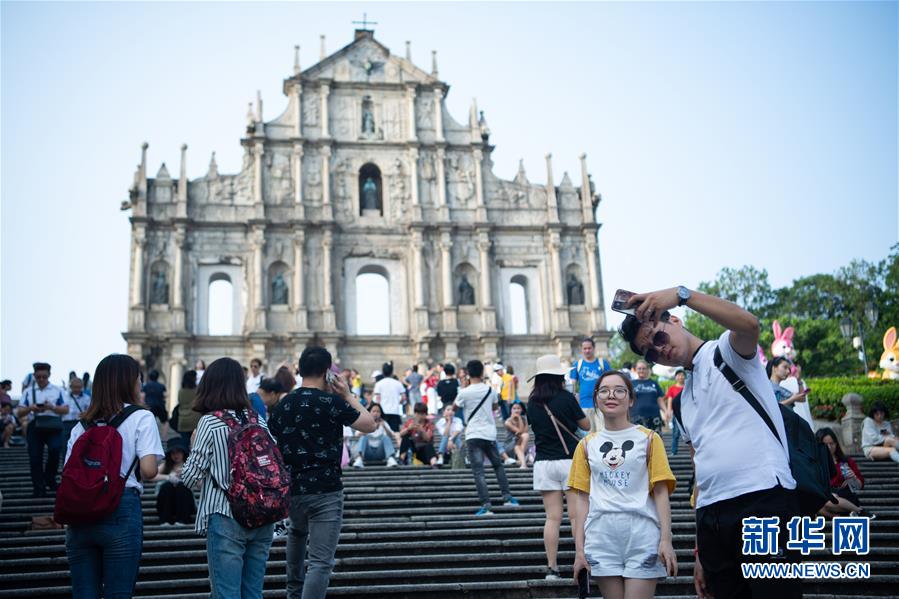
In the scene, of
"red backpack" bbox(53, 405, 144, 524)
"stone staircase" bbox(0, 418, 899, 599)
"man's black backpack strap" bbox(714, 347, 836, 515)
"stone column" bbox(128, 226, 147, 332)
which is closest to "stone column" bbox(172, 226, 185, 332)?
"stone column" bbox(128, 226, 147, 332)

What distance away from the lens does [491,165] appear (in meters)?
32.2

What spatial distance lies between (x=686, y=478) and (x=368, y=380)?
17884 millimetres

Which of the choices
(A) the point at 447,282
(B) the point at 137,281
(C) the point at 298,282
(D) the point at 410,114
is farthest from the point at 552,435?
(D) the point at 410,114

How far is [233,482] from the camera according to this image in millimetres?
4742

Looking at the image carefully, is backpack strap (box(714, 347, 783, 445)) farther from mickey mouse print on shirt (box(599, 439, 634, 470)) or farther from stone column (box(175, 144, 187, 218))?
stone column (box(175, 144, 187, 218))

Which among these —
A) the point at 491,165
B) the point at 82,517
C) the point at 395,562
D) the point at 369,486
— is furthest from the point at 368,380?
the point at 82,517

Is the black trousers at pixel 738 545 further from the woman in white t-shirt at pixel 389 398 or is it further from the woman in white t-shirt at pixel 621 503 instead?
the woman in white t-shirt at pixel 389 398

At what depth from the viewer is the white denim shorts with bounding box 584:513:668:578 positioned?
4.39 m

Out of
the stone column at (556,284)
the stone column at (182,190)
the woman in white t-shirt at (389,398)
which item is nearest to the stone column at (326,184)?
the stone column at (182,190)

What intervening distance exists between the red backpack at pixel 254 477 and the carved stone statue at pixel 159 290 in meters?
25.4

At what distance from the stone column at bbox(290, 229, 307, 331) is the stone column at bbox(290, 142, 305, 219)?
78 centimetres

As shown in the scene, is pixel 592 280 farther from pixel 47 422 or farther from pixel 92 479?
pixel 92 479

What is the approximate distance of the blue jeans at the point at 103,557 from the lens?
15.6ft

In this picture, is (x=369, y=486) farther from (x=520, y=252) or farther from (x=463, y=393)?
(x=520, y=252)
